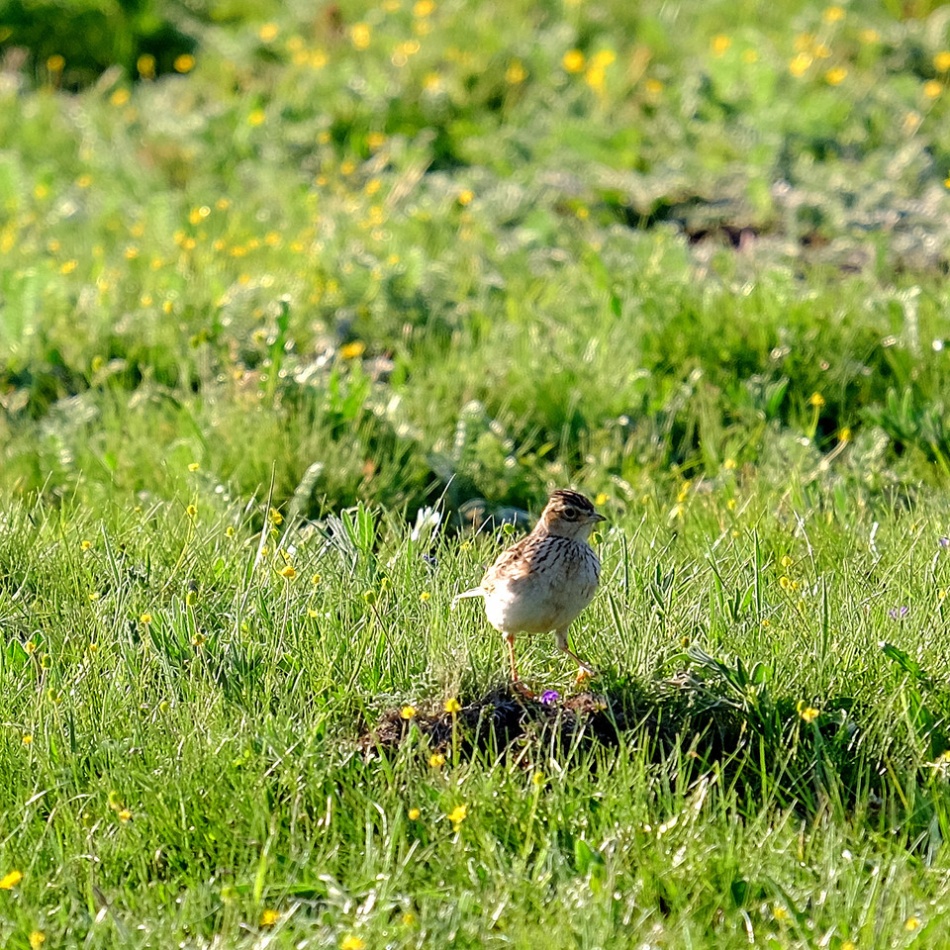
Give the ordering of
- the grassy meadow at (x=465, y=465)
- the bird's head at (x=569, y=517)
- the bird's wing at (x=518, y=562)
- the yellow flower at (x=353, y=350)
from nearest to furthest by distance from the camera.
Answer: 1. the grassy meadow at (x=465, y=465)
2. the bird's wing at (x=518, y=562)
3. the bird's head at (x=569, y=517)
4. the yellow flower at (x=353, y=350)

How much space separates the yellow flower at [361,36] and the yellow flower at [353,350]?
4.67m

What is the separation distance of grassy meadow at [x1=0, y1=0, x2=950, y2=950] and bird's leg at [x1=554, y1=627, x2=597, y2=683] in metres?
0.07

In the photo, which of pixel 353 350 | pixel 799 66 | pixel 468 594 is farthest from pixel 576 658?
pixel 799 66

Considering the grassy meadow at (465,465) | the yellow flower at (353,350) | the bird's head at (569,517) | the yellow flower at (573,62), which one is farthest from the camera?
the yellow flower at (573,62)

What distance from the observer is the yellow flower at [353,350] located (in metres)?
7.59

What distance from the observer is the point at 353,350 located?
24.9 feet

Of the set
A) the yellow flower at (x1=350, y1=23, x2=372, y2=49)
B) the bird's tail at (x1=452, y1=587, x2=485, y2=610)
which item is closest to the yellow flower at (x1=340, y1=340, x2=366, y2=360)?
the bird's tail at (x1=452, y1=587, x2=485, y2=610)

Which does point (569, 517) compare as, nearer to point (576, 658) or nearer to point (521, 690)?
point (576, 658)

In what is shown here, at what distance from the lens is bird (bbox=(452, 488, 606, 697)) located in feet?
14.8

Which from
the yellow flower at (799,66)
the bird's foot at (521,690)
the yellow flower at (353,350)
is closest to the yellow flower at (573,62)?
the yellow flower at (799,66)

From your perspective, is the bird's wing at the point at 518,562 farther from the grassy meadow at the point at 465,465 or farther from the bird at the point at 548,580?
the grassy meadow at the point at 465,465

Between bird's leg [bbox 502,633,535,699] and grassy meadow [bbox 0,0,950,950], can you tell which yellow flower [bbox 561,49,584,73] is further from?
bird's leg [bbox 502,633,535,699]

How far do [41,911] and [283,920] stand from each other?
674 millimetres

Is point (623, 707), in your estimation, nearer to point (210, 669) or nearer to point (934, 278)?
point (210, 669)
